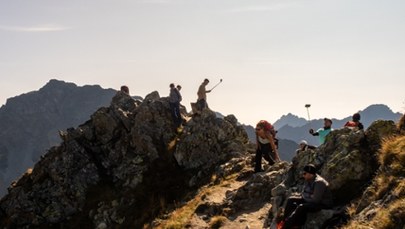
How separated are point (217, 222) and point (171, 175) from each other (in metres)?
12.0

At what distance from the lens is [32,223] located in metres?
28.8

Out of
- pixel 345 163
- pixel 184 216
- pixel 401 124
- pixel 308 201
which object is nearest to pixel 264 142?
pixel 184 216

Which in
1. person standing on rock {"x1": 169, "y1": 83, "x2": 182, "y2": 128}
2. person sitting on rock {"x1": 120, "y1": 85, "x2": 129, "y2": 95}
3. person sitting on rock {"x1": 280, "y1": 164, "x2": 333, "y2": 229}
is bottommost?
person sitting on rock {"x1": 280, "y1": 164, "x2": 333, "y2": 229}

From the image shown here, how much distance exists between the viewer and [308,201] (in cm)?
1377

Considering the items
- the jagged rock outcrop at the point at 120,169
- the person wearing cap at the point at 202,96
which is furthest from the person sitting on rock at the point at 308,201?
the person wearing cap at the point at 202,96

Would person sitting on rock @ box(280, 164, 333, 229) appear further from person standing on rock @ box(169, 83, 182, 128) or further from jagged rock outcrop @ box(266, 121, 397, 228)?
person standing on rock @ box(169, 83, 182, 128)

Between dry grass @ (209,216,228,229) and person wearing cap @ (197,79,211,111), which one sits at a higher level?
person wearing cap @ (197,79,211,111)

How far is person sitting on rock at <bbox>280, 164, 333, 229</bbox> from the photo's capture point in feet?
44.3

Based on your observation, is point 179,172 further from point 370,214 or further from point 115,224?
point 370,214

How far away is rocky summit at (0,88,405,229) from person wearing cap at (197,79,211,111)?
54.4 inches

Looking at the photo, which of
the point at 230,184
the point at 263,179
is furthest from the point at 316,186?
the point at 230,184

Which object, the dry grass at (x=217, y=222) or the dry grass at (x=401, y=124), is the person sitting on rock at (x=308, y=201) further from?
the dry grass at (x=217, y=222)

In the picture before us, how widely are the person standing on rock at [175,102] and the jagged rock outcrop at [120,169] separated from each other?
0.74m

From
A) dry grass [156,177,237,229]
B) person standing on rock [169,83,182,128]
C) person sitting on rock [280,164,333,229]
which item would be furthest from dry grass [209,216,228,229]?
person standing on rock [169,83,182,128]
